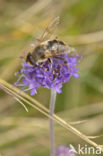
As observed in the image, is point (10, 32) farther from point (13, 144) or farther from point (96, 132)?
point (96, 132)

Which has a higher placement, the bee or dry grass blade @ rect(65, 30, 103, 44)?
dry grass blade @ rect(65, 30, 103, 44)

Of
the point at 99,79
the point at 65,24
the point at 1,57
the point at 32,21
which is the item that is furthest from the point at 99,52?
the point at 1,57

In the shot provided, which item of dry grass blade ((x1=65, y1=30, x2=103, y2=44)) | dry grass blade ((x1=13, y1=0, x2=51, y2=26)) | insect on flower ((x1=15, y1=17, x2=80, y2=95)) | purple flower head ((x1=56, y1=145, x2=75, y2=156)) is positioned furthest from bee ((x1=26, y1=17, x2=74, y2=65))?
dry grass blade ((x1=13, y1=0, x2=51, y2=26))

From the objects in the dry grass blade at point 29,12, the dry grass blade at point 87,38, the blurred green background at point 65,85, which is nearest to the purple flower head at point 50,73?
the blurred green background at point 65,85

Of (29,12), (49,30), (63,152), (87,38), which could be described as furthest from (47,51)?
(29,12)

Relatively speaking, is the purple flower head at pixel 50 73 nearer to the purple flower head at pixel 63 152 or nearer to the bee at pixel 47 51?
the bee at pixel 47 51

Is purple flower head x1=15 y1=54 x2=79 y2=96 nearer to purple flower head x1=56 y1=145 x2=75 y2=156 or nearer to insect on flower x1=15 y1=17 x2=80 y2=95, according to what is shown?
insect on flower x1=15 y1=17 x2=80 y2=95
